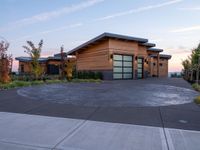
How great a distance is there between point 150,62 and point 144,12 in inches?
546

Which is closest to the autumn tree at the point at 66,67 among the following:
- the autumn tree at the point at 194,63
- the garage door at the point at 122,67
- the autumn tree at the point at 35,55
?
the autumn tree at the point at 35,55

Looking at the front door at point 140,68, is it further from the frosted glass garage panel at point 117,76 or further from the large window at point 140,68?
the frosted glass garage panel at point 117,76

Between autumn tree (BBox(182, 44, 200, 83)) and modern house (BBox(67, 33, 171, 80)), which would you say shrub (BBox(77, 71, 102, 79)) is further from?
autumn tree (BBox(182, 44, 200, 83))

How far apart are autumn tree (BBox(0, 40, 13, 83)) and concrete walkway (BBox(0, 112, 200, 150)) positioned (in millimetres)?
9400

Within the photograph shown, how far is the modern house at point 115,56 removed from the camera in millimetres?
19125

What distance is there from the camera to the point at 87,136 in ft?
12.1

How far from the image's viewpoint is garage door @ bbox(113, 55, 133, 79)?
779 inches

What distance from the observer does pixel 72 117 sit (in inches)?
196

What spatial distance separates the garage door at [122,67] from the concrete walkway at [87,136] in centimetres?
1535

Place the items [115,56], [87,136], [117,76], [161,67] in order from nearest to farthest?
1. [87,136]
2. [115,56]
3. [117,76]
4. [161,67]

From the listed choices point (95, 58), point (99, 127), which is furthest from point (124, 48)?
point (99, 127)

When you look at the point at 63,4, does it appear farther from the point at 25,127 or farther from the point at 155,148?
the point at 155,148

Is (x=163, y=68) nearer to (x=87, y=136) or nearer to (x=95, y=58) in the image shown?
(x=95, y=58)

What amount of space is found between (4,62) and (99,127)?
Answer: 11.3 m
